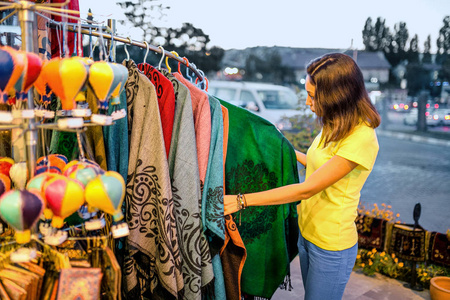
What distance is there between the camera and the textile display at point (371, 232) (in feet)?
11.9

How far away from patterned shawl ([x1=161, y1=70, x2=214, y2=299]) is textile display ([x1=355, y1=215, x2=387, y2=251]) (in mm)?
2732

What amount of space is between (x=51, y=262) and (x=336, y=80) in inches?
50.4

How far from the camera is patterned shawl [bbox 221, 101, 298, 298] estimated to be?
1.63 metres

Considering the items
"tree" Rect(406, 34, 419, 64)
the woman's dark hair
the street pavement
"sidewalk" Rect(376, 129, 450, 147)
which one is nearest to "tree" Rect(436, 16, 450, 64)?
the street pavement

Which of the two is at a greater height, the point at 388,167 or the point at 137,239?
the point at 137,239

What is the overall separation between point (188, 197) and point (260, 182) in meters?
0.40

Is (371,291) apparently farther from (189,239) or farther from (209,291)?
(189,239)

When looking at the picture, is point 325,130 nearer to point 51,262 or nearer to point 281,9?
point 51,262

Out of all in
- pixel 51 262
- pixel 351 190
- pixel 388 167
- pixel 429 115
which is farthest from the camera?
pixel 429 115

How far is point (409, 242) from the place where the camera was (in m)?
3.37

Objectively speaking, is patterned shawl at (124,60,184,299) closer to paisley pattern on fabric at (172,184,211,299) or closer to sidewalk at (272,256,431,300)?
paisley pattern on fabric at (172,184,211,299)

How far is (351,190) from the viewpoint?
1721 millimetres

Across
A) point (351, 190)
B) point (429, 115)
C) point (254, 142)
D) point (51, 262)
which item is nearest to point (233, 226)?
point (254, 142)

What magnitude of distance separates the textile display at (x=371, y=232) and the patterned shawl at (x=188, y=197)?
2.73 metres
